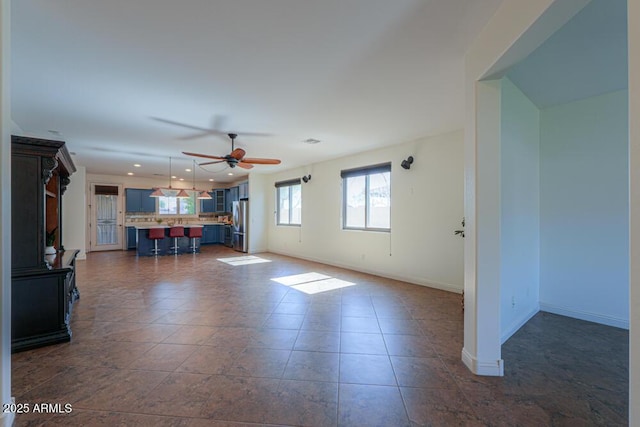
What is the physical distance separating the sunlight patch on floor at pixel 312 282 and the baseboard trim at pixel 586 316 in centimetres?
263

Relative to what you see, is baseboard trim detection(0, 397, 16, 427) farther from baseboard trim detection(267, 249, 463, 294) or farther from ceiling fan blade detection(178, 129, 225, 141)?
baseboard trim detection(267, 249, 463, 294)

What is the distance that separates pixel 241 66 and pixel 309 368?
8.51 ft

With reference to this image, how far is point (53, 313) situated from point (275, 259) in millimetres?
4784

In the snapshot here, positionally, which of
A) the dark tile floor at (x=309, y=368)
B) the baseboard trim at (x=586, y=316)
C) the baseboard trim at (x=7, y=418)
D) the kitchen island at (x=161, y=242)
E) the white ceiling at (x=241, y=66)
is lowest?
the dark tile floor at (x=309, y=368)

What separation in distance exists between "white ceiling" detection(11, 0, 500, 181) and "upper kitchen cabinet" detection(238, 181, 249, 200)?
4127mm

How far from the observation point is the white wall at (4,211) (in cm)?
143

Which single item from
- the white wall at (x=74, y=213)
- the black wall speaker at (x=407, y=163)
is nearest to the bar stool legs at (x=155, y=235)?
the white wall at (x=74, y=213)

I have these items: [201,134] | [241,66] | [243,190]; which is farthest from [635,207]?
[243,190]

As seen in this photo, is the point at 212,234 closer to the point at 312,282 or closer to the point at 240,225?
the point at 240,225

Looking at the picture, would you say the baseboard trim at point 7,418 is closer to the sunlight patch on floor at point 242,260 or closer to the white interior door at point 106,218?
the sunlight patch on floor at point 242,260

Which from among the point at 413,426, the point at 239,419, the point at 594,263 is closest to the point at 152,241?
the point at 239,419

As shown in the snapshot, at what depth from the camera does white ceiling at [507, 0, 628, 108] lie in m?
1.78

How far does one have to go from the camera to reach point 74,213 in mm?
6680

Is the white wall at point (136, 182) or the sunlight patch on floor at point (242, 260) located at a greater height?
the white wall at point (136, 182)
